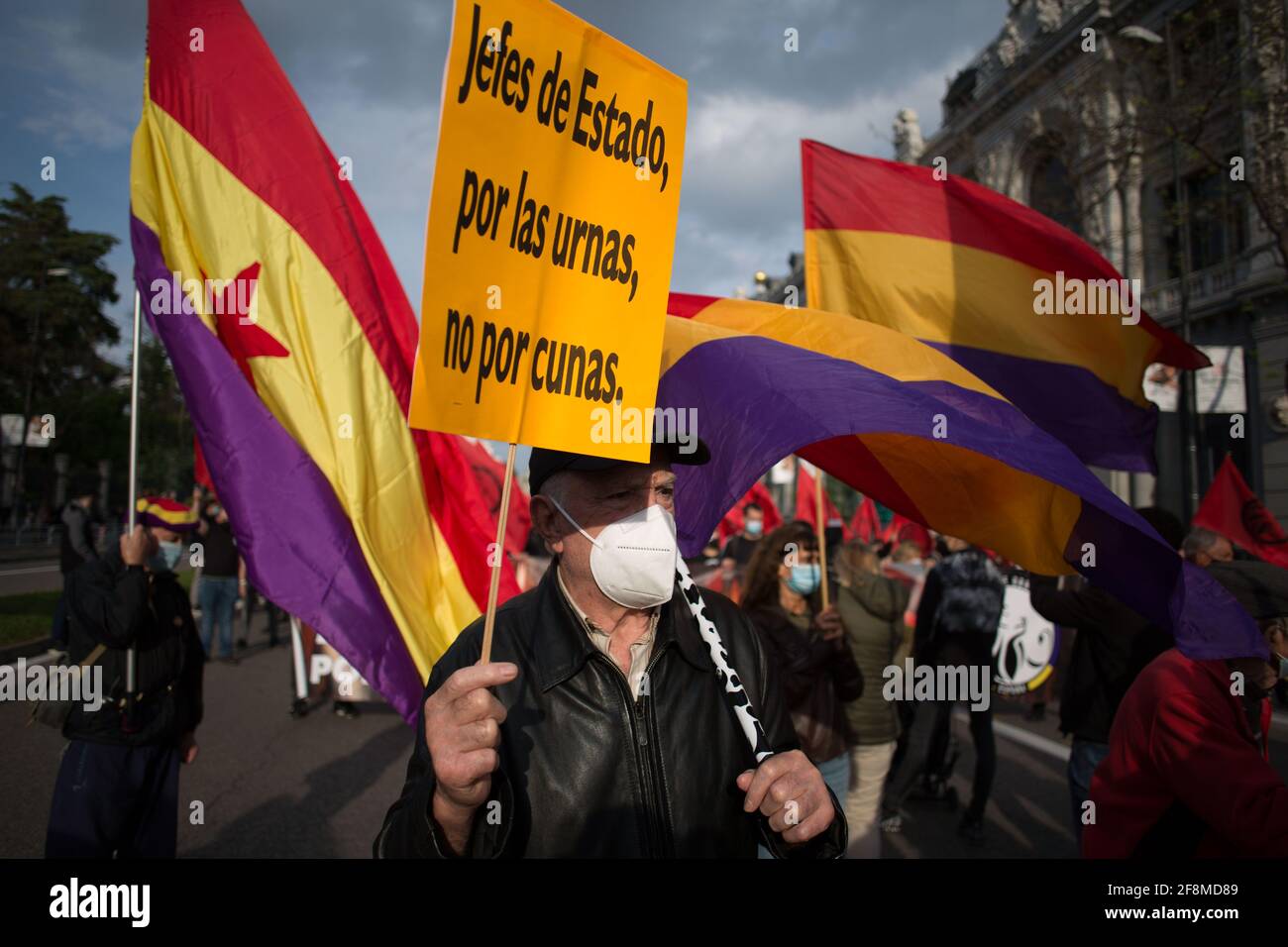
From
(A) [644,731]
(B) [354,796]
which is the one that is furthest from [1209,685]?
(B) [354,796]

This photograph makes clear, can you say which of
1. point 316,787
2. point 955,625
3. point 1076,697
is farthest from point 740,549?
point 1076,697

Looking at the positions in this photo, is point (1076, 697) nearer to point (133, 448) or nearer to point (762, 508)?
point (133, 448)

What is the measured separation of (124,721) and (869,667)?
367 cm

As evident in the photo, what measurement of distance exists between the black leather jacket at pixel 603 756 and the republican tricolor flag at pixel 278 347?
132 centimetres

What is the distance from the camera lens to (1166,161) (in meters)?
21.5

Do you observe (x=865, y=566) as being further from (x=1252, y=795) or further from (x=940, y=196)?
(x=1252, y=795)

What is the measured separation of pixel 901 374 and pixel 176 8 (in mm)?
2983

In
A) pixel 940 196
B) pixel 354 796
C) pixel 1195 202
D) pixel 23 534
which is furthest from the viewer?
pixel 23 534

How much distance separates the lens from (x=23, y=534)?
31656 millimetres

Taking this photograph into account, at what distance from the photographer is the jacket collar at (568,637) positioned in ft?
6.29

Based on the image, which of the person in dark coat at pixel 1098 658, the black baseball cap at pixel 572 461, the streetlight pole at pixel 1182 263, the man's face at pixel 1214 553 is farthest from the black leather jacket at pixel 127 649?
the streetlight pole at pixel 1182 263

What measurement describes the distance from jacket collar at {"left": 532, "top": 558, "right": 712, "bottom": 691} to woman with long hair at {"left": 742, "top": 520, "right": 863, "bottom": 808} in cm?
183

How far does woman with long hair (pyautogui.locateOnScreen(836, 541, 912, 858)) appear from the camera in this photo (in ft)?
14.9

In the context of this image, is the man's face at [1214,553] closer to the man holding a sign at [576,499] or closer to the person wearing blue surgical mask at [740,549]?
the man holding a sign at [576,499]
